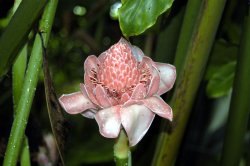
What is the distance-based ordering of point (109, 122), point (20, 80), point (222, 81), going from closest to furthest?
point (109, 122)
point (20, 80)
point (222, 81)

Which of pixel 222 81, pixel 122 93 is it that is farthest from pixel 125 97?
pixel 222 81

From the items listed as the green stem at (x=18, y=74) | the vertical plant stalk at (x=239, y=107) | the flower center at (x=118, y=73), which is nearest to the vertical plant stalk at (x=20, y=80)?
the green stem at (x=18, y=74)

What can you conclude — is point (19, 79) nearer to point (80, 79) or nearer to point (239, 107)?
point (239, 107)

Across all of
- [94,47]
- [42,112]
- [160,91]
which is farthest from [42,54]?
[42,112]

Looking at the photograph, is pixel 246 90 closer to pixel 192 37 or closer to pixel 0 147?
pixel 192 37

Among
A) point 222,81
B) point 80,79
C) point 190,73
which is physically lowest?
point 80,79

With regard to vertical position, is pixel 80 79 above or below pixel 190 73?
below

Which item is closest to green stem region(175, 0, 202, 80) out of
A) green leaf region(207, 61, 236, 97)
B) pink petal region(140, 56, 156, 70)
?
pink petal region(140, 56, 156, 70)

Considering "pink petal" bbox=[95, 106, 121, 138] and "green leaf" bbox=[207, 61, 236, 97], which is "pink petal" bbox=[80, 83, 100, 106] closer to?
"pink petal" bbox=[95, 106, 121, 138]
